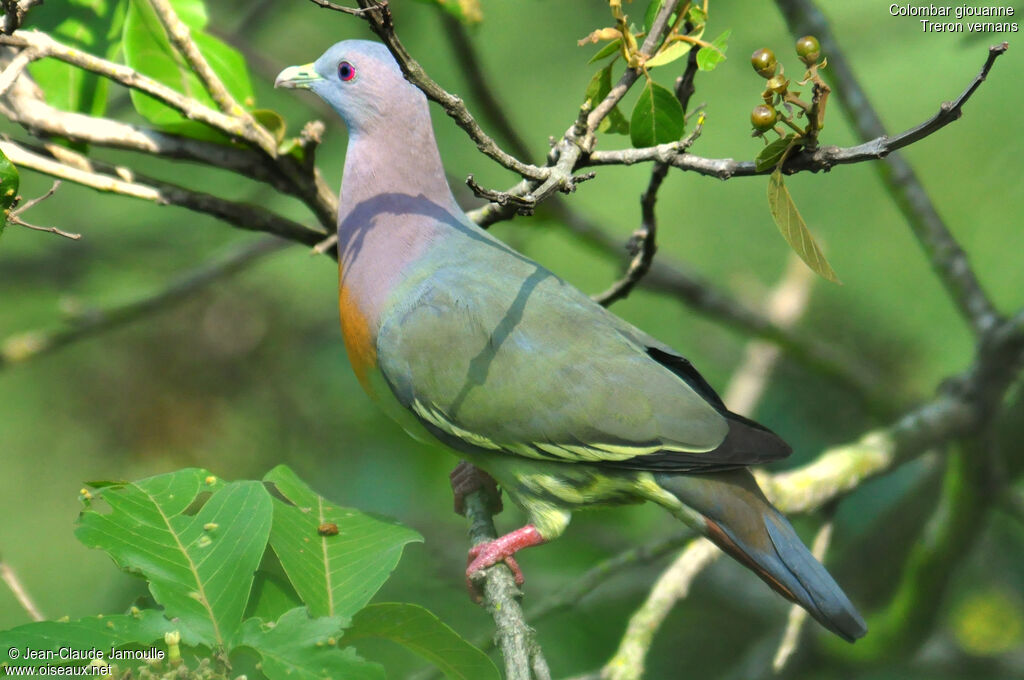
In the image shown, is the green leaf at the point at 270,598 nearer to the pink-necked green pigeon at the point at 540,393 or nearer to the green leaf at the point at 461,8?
the pink-necked green pigeon at the point at 540,393

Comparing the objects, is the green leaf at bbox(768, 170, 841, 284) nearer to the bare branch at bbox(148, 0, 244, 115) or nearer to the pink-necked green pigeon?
the pink-necked green pigeon

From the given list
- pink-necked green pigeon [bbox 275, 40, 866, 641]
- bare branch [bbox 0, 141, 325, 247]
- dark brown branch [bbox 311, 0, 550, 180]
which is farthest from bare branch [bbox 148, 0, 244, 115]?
A: dark brown branch [bbox 311, 0, 550, 180]

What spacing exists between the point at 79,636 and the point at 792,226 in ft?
4.91

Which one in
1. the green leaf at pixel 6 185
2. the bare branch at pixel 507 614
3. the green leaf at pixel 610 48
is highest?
the green leaf at pixel 6 185

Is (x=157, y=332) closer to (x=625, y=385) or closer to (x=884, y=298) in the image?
(x=625, y=385)

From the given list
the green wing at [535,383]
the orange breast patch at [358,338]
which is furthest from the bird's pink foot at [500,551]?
the orange breast patch at [358,338]

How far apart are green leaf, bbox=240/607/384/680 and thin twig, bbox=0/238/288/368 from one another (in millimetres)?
2351

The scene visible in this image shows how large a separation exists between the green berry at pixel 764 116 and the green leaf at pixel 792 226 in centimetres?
10

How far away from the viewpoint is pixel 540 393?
109 inches

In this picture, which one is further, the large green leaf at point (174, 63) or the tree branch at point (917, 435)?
the tree branch at point (917, 435)

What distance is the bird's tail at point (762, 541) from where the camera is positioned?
2.55 meters

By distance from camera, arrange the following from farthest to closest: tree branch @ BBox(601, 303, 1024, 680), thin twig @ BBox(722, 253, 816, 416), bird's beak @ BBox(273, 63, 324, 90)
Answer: thin twig @ BBox(722, 253, 816, 416), bird's beak @ BBox(273, 63, 324, 90), tree branch @ BBox(601, 303, 1024, 680)

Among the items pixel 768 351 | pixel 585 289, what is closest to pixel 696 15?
pixel 768 351

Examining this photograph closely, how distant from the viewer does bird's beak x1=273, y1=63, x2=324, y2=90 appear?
3.37m
